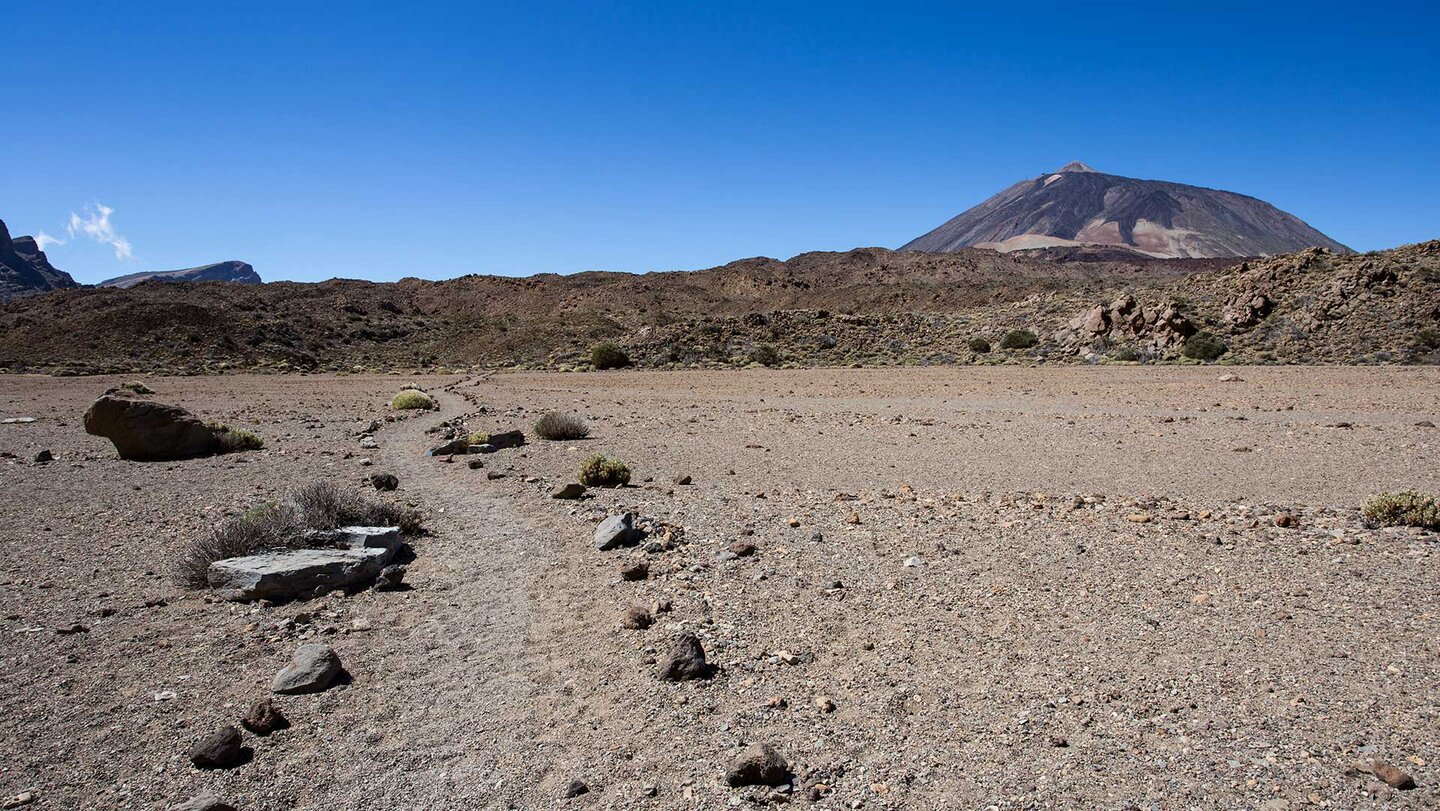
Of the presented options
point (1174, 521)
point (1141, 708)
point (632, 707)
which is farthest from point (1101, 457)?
point (632, 707)

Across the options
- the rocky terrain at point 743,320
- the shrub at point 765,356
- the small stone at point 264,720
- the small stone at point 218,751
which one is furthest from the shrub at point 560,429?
the shrub at point 765,356

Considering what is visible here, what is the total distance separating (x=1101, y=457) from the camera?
39.9 feet

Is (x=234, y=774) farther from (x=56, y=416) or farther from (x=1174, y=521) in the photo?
(x=56, y=416)

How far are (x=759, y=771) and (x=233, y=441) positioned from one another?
1401 cm

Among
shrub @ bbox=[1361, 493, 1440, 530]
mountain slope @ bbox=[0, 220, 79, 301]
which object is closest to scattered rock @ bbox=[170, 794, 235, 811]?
shrub @ bbox=[1361, 493, 1440, 530]

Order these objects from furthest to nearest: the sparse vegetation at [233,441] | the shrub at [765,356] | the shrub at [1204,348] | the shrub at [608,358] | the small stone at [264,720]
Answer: the shrub at [608,358] < the shrub at [765,356] < the shrub at [1204,348] < the sparse vegetation at [233,441] < the small stone at [264,720]

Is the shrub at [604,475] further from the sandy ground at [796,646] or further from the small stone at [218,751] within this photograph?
the small stone at [218,751]

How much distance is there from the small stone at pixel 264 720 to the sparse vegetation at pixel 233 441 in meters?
11.7

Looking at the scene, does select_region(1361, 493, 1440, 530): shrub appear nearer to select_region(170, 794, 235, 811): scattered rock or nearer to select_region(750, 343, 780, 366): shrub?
select_region(170, 794, 235, 811): scattered rock

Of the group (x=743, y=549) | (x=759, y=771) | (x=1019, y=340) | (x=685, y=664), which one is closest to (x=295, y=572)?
(x=685, y=664)

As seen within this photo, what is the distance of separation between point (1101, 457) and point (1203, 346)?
81.1 ft

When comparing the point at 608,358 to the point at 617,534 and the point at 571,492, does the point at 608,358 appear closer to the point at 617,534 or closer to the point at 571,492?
the point at 571,492

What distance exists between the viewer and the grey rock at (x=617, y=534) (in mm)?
7521

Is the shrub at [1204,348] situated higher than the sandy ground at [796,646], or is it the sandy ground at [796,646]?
the shrub at [1204,348]
